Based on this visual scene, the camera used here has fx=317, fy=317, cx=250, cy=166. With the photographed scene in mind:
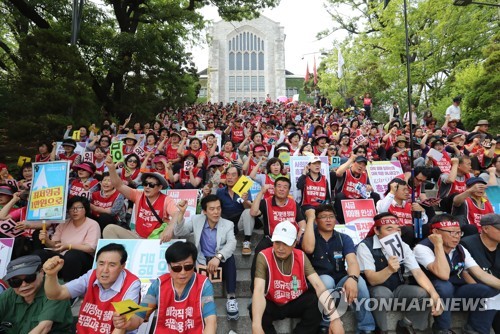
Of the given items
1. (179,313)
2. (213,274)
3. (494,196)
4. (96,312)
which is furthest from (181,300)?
(494,196)

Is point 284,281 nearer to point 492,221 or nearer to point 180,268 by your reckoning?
point 180,268

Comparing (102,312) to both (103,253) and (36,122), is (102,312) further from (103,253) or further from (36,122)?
(36,122)

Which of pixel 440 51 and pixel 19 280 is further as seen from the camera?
pixel 440 51

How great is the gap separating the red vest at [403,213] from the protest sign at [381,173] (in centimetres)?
144

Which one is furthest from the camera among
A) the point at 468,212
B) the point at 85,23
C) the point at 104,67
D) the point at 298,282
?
the point at 104,67

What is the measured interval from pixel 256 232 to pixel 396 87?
1233cm

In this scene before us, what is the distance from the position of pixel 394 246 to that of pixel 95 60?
1296cm

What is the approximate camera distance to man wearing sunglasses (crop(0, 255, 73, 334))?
9.05 ft

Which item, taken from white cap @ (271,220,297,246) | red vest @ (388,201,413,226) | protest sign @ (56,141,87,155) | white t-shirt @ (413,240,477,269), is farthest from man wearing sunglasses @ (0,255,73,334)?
protest sign @ (56,141,87,155)

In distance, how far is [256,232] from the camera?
5.19 m

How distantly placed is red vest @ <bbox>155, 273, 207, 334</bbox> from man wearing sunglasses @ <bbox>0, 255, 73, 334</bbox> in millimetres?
915

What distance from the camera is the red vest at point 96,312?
2725mm

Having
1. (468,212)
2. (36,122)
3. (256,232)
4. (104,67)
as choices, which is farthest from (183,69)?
(468,212)

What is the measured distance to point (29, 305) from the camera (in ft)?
9.38
